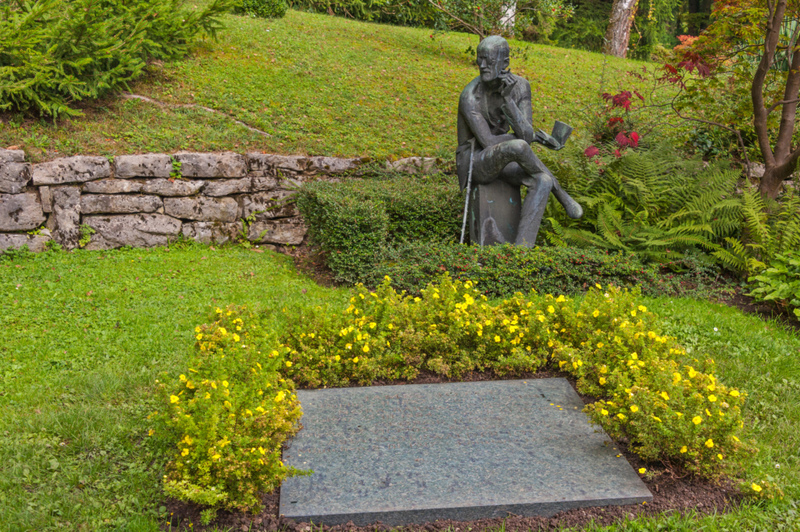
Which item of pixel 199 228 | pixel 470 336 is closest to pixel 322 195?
pixel 199 228

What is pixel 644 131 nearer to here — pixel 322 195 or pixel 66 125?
pixel 322 195

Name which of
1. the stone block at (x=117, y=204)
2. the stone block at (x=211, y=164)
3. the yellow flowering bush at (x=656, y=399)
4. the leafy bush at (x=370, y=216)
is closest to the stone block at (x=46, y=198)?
the stone block at (x=117, y=204)

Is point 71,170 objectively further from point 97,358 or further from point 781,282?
point 781,282

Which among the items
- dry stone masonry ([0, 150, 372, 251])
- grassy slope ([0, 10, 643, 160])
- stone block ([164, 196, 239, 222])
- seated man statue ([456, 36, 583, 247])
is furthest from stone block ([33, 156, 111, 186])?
seated man statue ([456, 36, 583, 247])

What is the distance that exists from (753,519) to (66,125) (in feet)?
25.5

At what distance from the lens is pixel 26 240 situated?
672cm

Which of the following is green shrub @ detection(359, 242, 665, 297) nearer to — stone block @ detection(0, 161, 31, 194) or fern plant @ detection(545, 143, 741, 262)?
fern plant @ detection(545, 143, 741, 262)

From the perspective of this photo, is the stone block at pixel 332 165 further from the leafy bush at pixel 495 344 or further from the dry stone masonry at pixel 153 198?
the leafy bush at pixel 495 344

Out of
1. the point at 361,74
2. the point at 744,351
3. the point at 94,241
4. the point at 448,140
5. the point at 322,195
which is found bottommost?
the point at 94,241

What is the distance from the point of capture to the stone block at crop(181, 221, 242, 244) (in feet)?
24.0

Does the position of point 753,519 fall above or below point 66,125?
below

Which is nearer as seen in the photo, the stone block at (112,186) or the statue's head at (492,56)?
the statue's head at (492,56)

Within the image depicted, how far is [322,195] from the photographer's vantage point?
21.5 ft

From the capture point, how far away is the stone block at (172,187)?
709 cm
